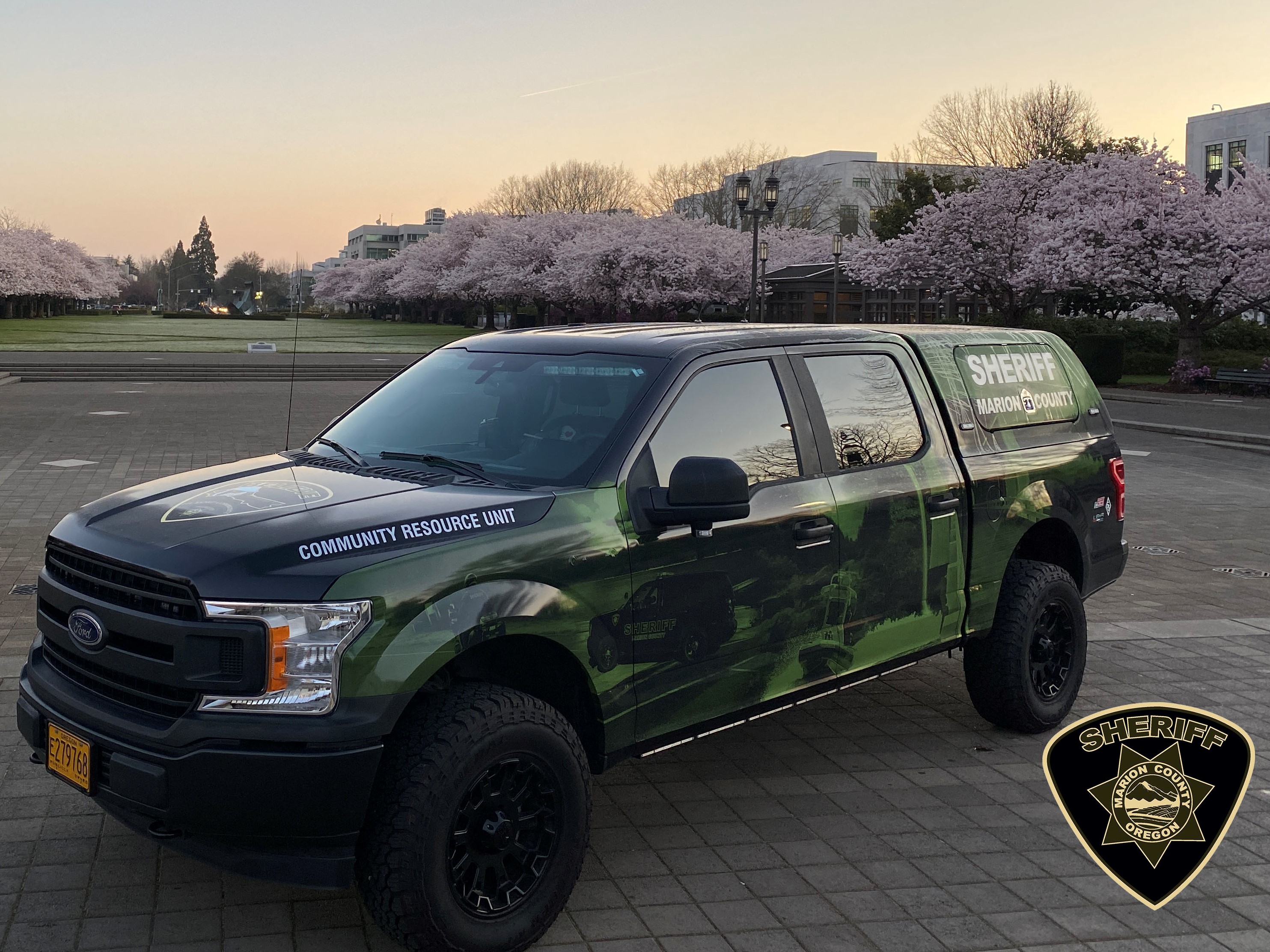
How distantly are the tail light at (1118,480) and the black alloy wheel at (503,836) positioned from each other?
3898 millimetres

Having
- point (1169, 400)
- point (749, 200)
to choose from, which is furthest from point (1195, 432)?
point (749, 200)

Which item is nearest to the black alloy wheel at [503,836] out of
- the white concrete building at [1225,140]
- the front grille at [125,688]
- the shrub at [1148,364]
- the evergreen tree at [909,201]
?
the front grille at [125,688]

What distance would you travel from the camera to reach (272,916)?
13.1 ft

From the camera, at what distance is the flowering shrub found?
33750mm

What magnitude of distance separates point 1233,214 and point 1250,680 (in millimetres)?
30928

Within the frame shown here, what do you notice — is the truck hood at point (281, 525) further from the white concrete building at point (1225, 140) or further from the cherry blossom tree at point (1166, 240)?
the white concrete building at point (1225, 140)

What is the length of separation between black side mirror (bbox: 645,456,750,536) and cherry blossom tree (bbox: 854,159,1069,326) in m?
38.4

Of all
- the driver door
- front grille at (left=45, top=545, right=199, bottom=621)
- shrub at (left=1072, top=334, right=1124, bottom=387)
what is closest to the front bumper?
front grille at (left=45, top=545, right=199, bottom=621)

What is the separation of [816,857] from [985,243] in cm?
4048

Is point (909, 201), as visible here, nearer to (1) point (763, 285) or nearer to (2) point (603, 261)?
(1) point (763, 285)

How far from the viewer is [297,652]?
3.36m

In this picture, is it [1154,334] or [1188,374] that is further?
[1154,334]

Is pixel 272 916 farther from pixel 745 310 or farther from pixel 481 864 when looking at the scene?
pixel 745 310

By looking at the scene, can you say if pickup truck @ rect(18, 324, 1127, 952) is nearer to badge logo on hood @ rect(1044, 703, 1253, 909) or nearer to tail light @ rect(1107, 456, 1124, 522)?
tail light @ rect(1107, 456, 1124, 522)
